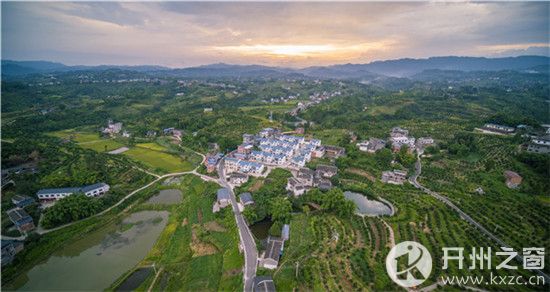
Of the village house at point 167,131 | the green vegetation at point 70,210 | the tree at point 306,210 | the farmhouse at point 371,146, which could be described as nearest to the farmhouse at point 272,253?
the tree at point 306,210

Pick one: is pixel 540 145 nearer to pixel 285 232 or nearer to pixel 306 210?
pixel 306 210

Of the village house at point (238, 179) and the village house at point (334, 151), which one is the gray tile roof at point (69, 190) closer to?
the village house at point (238, 179)

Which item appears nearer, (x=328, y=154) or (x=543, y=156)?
(x=543, y=156)

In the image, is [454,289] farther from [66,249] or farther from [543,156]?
[66,249]

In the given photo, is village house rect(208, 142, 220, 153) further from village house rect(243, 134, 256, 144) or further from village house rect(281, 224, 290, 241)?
village house rect(281, 224, 290, 241)

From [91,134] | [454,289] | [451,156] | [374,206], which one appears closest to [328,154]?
[374,206]

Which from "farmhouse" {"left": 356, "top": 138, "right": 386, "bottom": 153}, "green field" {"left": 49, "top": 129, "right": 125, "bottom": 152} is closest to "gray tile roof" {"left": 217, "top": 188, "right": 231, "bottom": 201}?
"farmhouse" {"left": 356, "top": 138, "right": 386, "bottom": 153}
